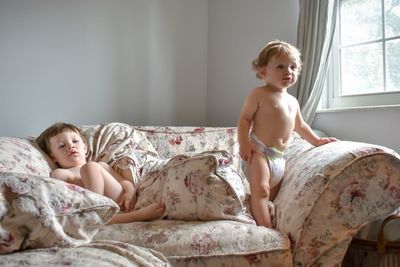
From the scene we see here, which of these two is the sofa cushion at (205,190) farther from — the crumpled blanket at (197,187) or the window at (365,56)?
the window at (365,56)

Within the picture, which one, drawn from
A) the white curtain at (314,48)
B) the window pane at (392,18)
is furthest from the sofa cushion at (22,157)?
the window pane at (392,18)

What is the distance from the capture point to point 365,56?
238cm

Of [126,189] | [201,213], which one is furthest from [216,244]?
[126,189]

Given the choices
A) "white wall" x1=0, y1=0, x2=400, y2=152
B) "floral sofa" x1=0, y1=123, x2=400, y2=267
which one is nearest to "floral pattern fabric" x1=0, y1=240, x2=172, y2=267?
"floral sofa" x1=0, y1=123, x2=400, y2=267

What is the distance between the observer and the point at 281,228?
4.77ft

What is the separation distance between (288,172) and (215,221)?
0.48 metres

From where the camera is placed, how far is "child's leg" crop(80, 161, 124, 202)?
1.75 meters

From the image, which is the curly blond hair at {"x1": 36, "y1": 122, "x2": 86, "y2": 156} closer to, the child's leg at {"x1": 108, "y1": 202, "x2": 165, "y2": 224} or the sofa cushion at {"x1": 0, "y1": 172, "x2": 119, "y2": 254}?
the child's leg at {"x1": 108, "y1": 202, "x2": 165, "y2": 224}

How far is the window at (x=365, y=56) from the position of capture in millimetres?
2234

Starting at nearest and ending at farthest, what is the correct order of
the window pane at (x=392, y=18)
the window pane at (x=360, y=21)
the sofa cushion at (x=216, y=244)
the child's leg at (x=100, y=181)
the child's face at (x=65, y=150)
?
1. the sofa cushion at (x=216, y=244)
2. the child's leg at (x=100, y=181)
3. the child's face at (x=65, y=150)
4. the window pane at (x=392, y=18)
5. the window pane at (x=360, y=21)

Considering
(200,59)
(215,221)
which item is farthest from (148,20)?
(215,221)

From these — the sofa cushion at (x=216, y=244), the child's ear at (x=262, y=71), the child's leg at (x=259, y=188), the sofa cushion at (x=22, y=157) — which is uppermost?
the child's ear at (x=262, y=71)

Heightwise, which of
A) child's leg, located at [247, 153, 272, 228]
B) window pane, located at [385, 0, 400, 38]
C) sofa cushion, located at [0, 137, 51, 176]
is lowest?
child's leg, located at [247, 153, 272, 228]

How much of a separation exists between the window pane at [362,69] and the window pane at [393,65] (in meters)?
0.04
